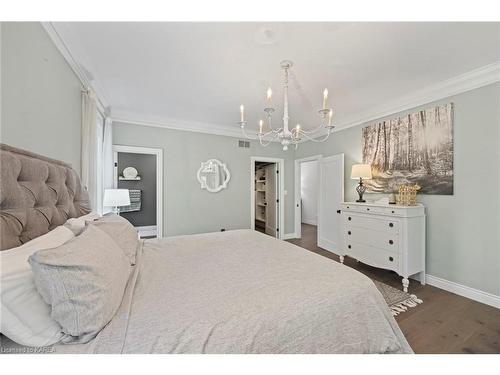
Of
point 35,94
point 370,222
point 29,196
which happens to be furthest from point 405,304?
point 35,94

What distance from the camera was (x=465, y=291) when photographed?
7.47ft

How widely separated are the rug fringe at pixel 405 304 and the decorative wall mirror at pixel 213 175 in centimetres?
316

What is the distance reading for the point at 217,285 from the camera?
3.61 feet

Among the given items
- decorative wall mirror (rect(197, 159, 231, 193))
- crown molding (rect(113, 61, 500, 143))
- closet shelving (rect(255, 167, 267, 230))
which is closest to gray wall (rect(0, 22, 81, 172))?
crown molding (rect(113, 61, 500, 143))

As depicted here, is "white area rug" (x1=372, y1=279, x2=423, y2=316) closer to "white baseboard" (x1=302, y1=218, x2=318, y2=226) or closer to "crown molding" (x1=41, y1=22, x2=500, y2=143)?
"crown molding" (x1=41, y1=22, x2=500, y2=143)

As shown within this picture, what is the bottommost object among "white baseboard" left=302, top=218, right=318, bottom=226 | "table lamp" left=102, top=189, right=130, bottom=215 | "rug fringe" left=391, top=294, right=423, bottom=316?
"rug fringe" left=391, top=294, right=423, bottom=316

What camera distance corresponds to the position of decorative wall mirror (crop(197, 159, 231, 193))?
4000mm

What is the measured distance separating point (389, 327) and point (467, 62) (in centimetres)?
254

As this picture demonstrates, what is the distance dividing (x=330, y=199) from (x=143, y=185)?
14.9 feet

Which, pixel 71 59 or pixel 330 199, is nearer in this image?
pixel 71 59

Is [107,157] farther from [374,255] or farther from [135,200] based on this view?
[374,255]

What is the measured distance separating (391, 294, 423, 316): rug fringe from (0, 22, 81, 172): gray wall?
130 inches

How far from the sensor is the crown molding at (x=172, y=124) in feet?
11.0
